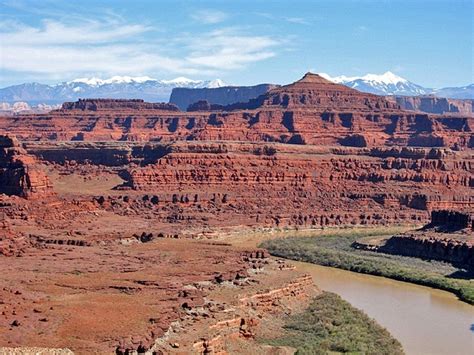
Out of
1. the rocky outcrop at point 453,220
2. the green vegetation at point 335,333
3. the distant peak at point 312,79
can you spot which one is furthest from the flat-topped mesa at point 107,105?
the green vegetation at point 335,333

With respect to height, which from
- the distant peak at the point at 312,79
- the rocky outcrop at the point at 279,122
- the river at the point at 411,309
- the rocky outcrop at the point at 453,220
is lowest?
the river at the point at 411,309

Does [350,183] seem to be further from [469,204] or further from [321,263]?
[321,263]

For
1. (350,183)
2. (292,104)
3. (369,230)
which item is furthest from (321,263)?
(292,104)

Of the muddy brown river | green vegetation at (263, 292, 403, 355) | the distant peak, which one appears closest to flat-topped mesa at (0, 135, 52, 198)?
the muddy brown river

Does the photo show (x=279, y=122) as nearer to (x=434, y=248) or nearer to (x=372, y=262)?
(x=434, y=248)

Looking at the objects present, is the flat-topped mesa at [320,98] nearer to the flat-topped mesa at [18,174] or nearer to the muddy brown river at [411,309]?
the flat-topped mesa at [18,174]

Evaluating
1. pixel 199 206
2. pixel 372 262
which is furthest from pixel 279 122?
pixel 372 262
